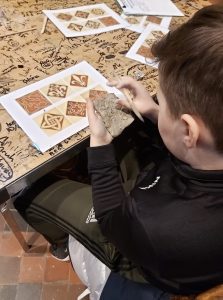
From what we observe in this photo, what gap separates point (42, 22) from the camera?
39.3 inches

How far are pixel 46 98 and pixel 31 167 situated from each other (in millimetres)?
205

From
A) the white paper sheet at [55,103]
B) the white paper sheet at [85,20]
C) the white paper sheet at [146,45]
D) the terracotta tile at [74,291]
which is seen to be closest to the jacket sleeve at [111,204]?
the white paper sheet at [55,103]

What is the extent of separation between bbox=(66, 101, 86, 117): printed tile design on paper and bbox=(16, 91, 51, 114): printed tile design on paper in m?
0.05

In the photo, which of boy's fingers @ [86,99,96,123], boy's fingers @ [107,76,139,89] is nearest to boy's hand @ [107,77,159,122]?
boy's fingers @ [107,76,139,89]

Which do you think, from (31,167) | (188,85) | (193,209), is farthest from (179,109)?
(31,167)

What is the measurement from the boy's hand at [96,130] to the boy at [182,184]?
0.01 m

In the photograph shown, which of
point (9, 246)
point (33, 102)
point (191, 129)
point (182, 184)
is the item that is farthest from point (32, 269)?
point (191, 129)

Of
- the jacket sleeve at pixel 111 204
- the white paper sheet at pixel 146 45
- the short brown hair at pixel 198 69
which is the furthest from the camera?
the white paper sheet at pixel 146 45

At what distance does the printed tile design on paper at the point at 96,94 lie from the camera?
2.70 ft

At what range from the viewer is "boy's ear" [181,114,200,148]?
0.52 meters

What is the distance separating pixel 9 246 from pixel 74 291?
298 millimetres

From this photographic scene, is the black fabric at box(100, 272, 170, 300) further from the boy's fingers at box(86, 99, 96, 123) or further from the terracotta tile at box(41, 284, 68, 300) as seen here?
the terracotta tile at box(41, 284, 68, 300)

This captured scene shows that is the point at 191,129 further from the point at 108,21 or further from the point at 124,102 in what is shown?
the point at 108,21

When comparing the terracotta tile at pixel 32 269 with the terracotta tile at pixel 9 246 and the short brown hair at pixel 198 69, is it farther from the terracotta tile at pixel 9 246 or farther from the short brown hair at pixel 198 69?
the short brown hair at pixel 198 69
